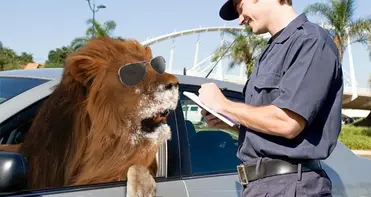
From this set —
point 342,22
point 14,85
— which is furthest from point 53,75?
point 342,22

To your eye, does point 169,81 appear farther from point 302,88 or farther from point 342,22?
point 342,22

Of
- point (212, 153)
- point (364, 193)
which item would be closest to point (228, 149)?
point (212, 153)

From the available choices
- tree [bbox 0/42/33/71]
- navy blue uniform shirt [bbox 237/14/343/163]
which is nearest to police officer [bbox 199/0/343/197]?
navy blue uniform shirt [bbox 237/14/343/163]

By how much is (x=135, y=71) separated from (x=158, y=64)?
0.13m

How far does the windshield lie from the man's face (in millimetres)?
960

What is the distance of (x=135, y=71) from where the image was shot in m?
2.24

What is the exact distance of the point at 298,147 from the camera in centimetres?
185

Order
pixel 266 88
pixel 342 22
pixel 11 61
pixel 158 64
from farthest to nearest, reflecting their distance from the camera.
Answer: pixel 342 22, pixel 11 61, pixel 158 64, pixel 266 88

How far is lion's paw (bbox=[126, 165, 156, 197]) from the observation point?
218 centimetres

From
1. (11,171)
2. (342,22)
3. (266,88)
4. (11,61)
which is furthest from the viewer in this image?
(342,22)

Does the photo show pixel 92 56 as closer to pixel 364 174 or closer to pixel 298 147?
pixel 298 147

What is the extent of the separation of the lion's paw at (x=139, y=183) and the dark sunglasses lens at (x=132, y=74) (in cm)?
37

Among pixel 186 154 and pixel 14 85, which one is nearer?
pixel 14 85

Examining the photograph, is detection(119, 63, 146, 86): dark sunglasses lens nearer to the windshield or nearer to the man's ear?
the man's ear
